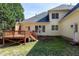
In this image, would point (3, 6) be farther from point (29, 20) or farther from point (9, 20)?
point (29, 20)

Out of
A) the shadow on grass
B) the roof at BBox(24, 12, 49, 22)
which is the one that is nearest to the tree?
the roof at BBox(24, 12, 49, 22)

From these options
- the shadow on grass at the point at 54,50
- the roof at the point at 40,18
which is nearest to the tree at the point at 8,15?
the roof at the point at 40,18

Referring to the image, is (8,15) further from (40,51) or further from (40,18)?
(40,51)

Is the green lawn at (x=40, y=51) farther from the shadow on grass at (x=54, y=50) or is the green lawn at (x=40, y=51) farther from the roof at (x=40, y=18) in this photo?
the roof at (x=40, y=18)

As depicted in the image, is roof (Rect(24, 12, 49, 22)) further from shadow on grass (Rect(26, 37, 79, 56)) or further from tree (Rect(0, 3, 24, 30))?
shadow on grass (Rect(26, 37, 79, 56))

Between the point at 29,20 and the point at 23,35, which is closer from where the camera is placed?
the point at 23,35

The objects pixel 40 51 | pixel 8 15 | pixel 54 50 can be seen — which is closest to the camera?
pixel 40 51

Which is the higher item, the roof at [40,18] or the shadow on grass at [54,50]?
the roof at [40,18]

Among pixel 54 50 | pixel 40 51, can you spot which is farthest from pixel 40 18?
pixel 40 51

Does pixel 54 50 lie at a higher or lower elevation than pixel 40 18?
lower

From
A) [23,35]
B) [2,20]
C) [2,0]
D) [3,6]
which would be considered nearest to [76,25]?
[23,35]

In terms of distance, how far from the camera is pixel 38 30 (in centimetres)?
1923

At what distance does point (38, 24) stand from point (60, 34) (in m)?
2.95

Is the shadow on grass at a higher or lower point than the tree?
lower
